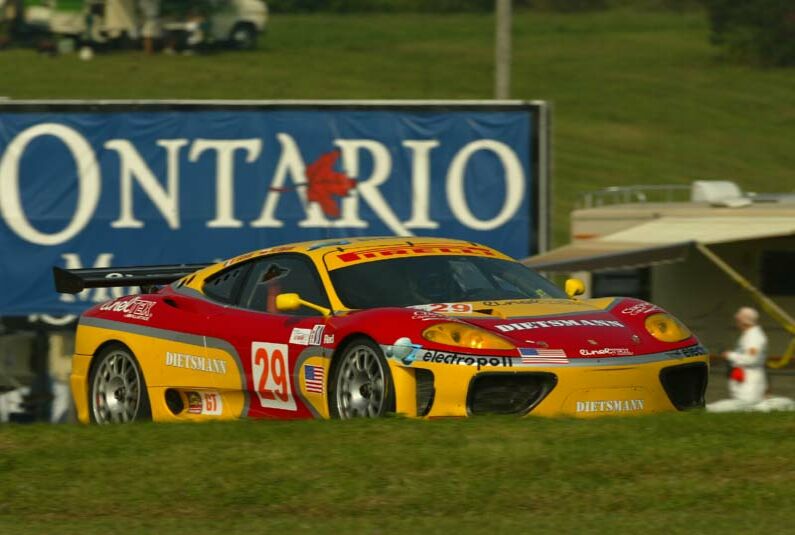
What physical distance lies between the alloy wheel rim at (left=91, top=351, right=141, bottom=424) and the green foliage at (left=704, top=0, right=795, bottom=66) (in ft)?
140

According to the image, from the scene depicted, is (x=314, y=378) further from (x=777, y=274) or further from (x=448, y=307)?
(x=777, y=274)

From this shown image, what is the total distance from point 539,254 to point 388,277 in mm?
11476

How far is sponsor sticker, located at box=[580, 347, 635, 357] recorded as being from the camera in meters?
9.16

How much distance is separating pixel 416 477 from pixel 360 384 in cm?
184

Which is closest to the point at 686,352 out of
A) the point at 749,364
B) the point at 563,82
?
the point at 749,364

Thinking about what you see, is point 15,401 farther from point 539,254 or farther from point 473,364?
point 473,364

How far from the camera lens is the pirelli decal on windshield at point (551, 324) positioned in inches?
366

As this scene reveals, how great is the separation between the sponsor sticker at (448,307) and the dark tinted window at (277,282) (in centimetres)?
74

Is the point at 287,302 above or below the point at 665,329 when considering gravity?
above

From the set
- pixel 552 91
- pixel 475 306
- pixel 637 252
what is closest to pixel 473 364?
pixel 475 306

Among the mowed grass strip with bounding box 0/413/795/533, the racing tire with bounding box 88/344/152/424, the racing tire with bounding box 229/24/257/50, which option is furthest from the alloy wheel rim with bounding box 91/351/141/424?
the racing tire with bounding box 229/24/257/50

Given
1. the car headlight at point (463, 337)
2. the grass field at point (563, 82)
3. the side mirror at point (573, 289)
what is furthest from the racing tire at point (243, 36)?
the car headlight at point (463, 337)

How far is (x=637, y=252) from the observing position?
18406 mm

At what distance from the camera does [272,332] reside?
1011cm
